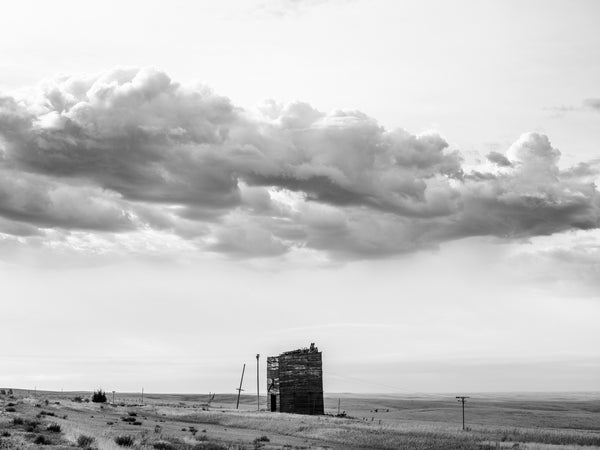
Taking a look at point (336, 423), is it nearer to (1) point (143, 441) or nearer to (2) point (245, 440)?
(2) point (245, 440)

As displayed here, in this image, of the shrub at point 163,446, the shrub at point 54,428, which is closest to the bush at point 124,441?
the shrub at point 163,446

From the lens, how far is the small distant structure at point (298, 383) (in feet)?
245

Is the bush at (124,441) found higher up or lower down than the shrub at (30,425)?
lower down

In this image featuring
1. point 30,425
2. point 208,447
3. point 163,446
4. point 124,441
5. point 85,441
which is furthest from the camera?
point 30,425

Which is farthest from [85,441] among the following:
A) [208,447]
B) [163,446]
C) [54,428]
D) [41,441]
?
[54,428]

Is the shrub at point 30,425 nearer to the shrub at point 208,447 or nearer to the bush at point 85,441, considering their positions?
the bush at point 85,441

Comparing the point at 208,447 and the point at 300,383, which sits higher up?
the point at 300,383

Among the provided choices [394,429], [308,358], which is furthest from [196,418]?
[394,429]

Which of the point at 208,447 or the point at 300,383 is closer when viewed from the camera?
the point at 208,447

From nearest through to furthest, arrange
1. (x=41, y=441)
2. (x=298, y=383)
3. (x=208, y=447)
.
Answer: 1. (x=41, y=441)
2. (x=208, y=447)
3. (x=298, y=383)

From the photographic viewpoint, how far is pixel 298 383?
247ft

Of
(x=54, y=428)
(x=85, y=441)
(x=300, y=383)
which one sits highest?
(x=300, y=383)

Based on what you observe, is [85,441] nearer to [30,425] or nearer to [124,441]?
[124,441]

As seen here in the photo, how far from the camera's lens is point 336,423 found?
54406mm
